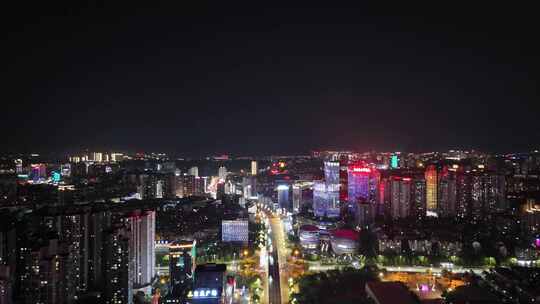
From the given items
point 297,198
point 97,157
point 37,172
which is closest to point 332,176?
point 297,198

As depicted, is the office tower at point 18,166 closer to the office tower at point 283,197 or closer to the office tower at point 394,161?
the office tower at point 283,197

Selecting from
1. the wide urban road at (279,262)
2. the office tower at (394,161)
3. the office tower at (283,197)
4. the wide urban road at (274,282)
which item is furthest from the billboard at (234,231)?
the office tower at (394,161)

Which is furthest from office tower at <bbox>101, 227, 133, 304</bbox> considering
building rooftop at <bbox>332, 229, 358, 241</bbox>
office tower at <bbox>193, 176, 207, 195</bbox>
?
office tower at <bbox>193, 176, 207, 195</bbox>

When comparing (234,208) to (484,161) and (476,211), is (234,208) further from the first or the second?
(484,161)

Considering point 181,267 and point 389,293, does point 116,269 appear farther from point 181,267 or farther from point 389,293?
Result: point 389,293

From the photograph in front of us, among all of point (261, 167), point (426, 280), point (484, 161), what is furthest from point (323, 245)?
point (261, 167)
